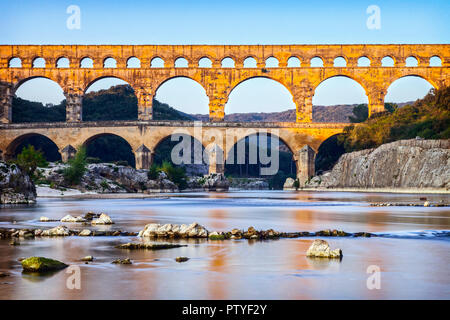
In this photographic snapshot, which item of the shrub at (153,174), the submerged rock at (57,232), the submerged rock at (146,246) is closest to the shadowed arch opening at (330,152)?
the shrub at (153,174)

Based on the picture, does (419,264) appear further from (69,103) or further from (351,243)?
(69,103)

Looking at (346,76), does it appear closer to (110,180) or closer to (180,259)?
(110,180)

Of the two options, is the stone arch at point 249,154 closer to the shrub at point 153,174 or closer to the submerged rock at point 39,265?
the shrub at point 153,174

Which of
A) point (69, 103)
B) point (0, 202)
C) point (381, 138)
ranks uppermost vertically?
point (69, 103)

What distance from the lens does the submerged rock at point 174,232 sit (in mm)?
9422

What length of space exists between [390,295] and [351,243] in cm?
367

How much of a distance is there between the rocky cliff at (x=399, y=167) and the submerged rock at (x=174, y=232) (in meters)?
26.6

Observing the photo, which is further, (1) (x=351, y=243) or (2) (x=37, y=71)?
(2) (x=37, y=71)

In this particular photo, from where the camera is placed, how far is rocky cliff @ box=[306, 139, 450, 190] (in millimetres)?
34375

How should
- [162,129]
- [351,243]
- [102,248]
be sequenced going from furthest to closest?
[162,129]
[351,243]
[102,248]

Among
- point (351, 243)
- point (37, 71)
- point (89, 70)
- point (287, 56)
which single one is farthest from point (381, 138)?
point (351, 243)

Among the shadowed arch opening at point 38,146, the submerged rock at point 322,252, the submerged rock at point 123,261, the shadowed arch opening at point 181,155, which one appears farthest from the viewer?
the shadowed arch opening at point 181,155

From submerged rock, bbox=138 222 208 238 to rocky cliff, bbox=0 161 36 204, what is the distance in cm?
1319
